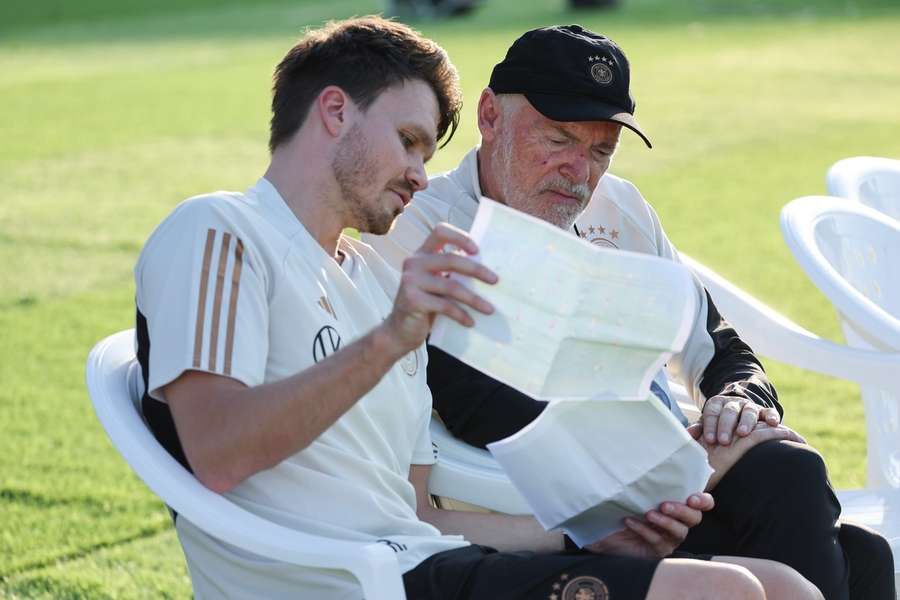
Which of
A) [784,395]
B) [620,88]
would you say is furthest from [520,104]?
[784,395]

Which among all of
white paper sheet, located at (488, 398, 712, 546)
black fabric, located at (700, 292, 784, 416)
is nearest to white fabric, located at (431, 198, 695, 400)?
white paper sheet, located at (488, 398, 712, 546)

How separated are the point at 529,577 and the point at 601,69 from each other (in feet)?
4.88

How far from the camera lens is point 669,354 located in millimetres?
2291

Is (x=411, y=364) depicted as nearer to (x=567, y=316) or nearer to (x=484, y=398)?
(x=484, y=398)

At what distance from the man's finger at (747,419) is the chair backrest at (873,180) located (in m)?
1.82

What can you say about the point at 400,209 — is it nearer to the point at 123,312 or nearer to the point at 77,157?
the point at 123,312

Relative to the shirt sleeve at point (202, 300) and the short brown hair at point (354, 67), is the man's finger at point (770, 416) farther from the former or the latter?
the shirt sleeve at point (202, 300)

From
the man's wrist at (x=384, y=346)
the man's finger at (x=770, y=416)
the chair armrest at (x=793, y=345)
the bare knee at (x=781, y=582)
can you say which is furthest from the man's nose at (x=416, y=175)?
the chair armrest at (x=793, y=345)

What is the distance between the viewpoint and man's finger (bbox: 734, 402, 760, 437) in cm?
312

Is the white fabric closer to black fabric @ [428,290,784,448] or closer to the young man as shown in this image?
the young man

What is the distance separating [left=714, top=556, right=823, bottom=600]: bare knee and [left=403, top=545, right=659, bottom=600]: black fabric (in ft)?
0.94

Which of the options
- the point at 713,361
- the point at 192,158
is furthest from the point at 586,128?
the point at 192,158

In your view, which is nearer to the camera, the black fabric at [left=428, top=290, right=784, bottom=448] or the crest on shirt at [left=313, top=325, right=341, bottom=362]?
the crest on shirt at [left=313, top=325, right=341, bottom=362]

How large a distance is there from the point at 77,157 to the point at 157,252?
34.8ft
